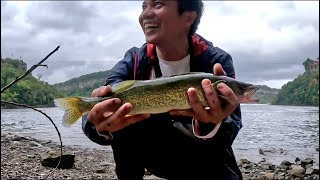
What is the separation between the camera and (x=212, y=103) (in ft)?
8.38

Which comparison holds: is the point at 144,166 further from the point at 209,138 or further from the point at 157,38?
the point at 157,38

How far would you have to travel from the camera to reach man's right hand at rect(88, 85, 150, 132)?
260cm

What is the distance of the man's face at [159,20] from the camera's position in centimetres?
300

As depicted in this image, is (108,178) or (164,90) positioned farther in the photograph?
(108,178)

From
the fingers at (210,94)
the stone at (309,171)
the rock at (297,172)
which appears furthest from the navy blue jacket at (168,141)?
the stone at (309,171)

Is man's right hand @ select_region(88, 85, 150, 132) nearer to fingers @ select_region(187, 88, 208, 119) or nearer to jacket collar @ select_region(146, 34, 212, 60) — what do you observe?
fingers @ select_region(187, 88, 208, 119)

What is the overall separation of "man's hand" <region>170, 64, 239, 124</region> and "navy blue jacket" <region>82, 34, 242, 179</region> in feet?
1.67

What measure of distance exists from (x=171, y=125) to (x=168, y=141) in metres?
0.14

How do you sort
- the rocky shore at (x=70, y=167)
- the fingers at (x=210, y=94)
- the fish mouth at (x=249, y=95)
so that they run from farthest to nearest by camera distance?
the rocky shore at (x=70, y=167) < the fish mouth at (x=249, y=95) < the fingers at (x=210, y=94)

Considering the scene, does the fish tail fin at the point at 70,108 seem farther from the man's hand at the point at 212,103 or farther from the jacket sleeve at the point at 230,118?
the jacket sleeve at the point at 230,118

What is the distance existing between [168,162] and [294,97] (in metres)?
92.3

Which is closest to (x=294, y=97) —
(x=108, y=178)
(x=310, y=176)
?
(x=310, y=176)

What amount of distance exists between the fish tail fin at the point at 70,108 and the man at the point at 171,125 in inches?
9.0

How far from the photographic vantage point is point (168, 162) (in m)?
3.37
